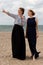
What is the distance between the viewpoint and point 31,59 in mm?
10391

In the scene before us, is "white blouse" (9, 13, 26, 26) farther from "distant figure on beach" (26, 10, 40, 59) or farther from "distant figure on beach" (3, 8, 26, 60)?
"distant figure on beach" (26, 10, 40, 59)

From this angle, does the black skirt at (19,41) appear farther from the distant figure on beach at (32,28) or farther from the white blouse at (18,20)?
the distant figure on beach at (32,28)

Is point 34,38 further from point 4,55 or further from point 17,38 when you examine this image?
point 4,55

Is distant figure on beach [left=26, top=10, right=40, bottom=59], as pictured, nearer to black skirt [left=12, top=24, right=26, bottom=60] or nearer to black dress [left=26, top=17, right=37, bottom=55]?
black dress [left=26, top=17, right=37, bottom=55]

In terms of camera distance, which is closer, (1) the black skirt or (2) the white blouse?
(2) the white blouse

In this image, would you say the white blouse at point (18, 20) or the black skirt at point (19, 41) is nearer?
the white blouse at point (18, 20)

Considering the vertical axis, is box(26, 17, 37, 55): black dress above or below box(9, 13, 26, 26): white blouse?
below

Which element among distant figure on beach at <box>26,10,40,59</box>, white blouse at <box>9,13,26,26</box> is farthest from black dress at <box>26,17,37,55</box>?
white blouse at <box>9,13,26,26</box>

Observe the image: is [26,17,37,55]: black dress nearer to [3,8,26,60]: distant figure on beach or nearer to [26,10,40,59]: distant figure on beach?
[26,10,40,59]: distant figure on beach

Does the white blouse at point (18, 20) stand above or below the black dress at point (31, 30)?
above

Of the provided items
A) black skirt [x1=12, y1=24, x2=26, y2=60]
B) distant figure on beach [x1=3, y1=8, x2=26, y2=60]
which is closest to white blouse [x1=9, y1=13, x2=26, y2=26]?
distant figure on beach [x1=3, y1=8, x2=26, y2=60]

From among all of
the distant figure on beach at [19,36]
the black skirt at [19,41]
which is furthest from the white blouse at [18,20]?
the black skirt at [19,41]

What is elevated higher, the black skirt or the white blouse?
the white blouse

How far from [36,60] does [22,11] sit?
1707 millimetres
